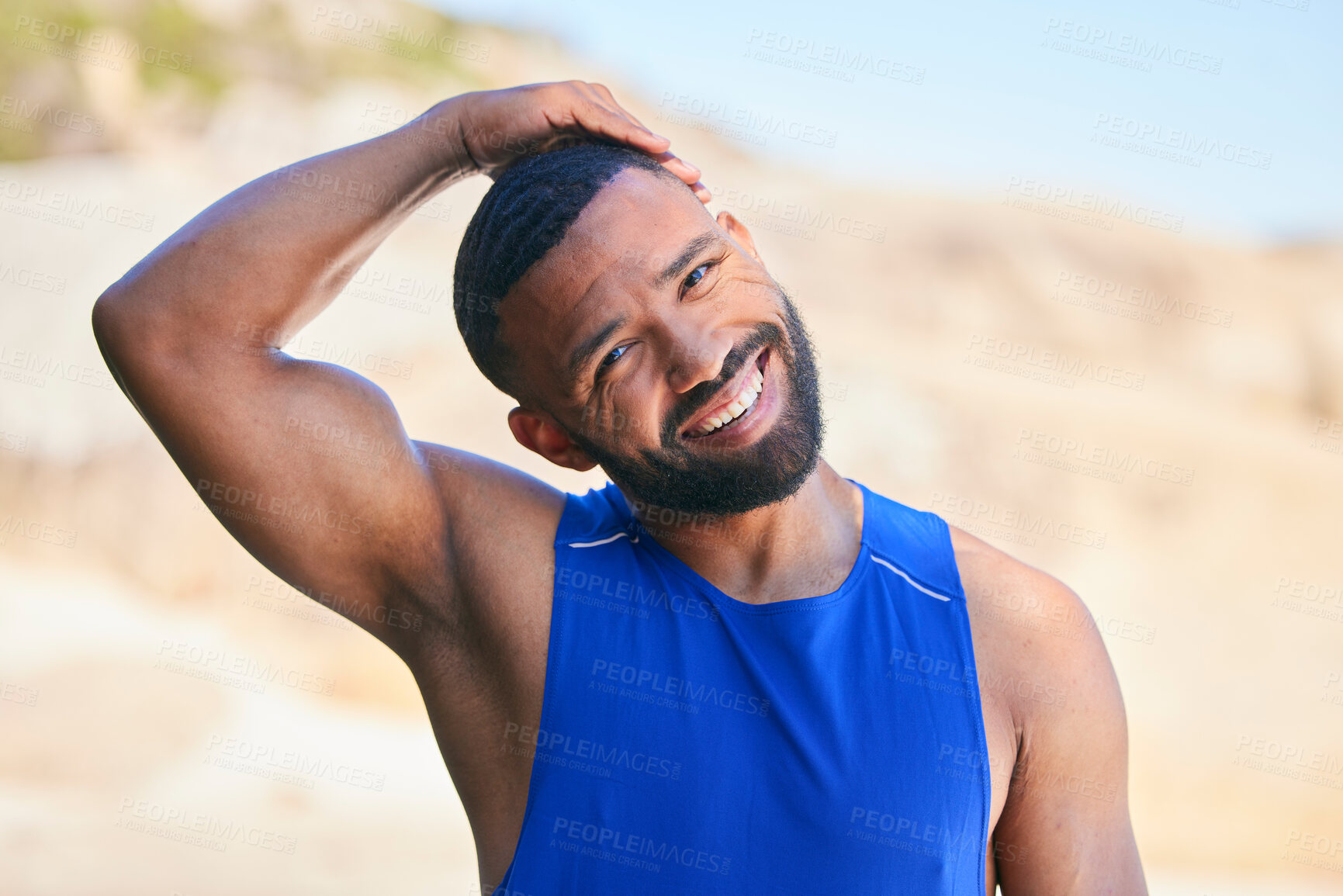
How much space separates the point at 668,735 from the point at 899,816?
39 cm

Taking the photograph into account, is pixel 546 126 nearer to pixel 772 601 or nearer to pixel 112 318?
pixel 112 318

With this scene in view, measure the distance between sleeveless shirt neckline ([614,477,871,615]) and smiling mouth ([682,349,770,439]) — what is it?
9.5 inches

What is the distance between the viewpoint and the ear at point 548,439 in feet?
6.79

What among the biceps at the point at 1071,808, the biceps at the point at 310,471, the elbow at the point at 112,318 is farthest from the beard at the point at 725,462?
the elbow at the point at 112,318

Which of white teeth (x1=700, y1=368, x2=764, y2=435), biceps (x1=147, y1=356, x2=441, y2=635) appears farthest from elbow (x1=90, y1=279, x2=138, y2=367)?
white teeth (x1=700, y1=368, x2=764, y2=435)

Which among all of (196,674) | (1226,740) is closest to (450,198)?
(196,674)

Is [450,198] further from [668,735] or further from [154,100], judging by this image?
[668,735]

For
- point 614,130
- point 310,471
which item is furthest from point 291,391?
point 614,130

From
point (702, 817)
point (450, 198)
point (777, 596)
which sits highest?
point (450, 198)

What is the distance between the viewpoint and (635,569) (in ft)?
6.59

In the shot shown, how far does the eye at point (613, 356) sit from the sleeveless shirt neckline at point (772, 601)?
0.34 m

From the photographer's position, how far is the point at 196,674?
902 centimetres

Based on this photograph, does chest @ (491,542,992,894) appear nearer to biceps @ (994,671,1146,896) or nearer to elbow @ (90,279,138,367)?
biceps @ (994,671,1146,896)

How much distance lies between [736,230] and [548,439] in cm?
60
